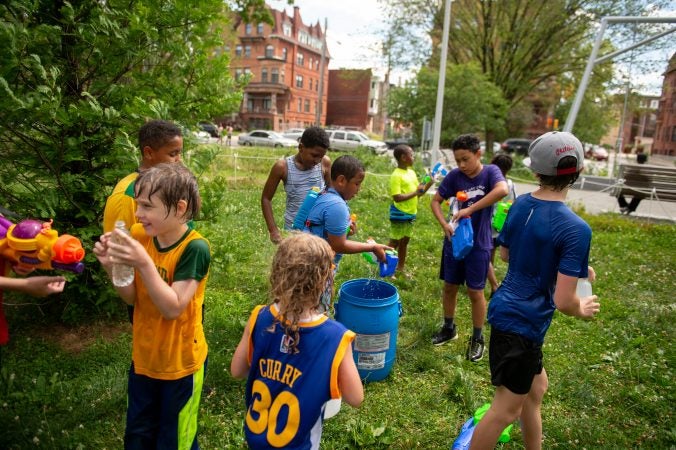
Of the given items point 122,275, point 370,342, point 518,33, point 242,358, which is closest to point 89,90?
point 122,275

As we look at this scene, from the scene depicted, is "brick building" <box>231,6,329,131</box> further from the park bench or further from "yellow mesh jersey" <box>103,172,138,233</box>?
"yellow mesh jersey" <box>103,172,138,233</box>

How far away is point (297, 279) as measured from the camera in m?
1.61

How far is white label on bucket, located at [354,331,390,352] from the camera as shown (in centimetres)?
342

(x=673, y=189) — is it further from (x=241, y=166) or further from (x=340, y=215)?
(x=241, y=166)

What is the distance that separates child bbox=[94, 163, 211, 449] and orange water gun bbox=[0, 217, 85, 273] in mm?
135

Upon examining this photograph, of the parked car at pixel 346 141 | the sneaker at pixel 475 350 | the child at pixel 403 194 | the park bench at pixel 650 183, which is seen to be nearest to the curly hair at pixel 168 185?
the sneaker at pixel 475 350

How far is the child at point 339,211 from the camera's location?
301cm

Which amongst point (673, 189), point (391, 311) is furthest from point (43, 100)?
point (673, 189)

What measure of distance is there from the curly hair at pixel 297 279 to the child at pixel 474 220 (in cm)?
254

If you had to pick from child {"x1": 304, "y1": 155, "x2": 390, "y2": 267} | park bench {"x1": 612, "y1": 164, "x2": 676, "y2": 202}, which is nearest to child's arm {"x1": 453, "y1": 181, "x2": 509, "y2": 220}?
child {"x1": 304, "y1": 155, "x2": 390, "y2": 267}

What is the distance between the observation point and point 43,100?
2.86 metres

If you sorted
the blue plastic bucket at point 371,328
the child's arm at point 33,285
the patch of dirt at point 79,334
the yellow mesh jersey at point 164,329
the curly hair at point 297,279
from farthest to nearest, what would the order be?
1. the patch of dirt at point 79,334
2. the blue plastic bucket at point 371,328
3. the yellow mesh jersey at point 164,329
4. the child's arm at point 33,285
5. the curly hair at point 297,279

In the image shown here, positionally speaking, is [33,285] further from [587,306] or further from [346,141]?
[346,141]

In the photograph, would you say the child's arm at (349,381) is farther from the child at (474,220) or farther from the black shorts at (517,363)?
the child at (474,220)
